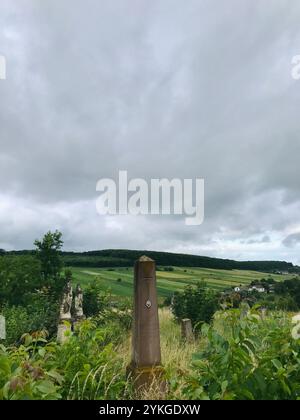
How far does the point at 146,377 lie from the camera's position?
6.86 metres

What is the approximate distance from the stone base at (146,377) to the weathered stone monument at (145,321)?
25mm

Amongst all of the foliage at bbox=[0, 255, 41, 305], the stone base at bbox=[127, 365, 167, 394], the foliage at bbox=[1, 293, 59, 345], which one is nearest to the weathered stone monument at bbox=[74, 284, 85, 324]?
the foliage at bbox=[1, 293, 59, 345]

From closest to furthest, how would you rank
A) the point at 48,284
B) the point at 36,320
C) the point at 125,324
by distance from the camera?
the point at 36,320 < the point at 125,324 < the point at 48,284

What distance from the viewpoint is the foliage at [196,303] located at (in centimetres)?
1463

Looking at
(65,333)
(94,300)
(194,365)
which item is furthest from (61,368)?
(94,300)

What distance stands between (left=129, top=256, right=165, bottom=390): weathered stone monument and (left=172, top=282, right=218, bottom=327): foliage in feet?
24.3

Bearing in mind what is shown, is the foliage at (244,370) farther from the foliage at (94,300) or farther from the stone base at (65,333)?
the foliage at (94,300)

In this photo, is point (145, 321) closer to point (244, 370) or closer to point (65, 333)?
point (65, 333)

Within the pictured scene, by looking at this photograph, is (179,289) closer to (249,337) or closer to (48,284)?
(48,284)

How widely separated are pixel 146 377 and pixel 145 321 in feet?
3.05

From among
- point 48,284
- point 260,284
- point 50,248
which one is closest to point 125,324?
point 48,284

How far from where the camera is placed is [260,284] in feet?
61.2

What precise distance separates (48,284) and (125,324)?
3.21 metres

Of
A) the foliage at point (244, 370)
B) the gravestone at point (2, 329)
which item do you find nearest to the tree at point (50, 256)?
the gravestone at point (2, 329)
